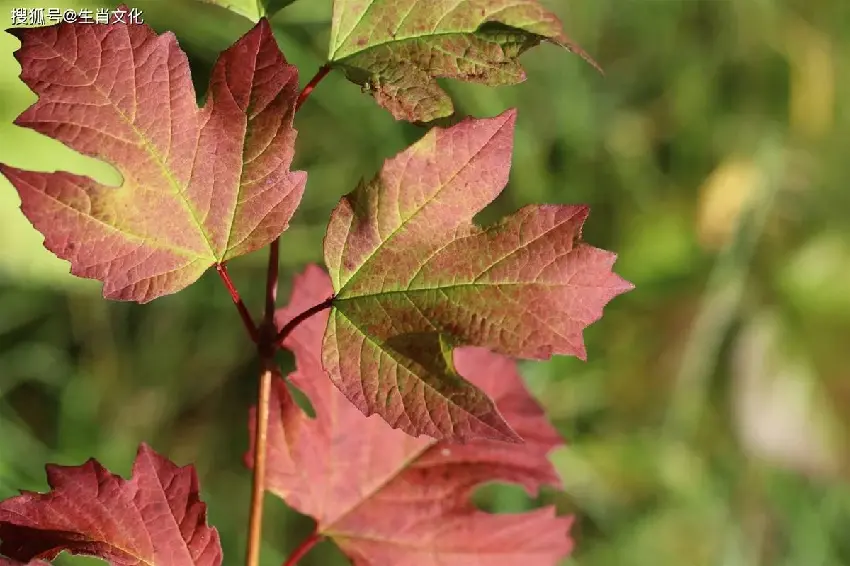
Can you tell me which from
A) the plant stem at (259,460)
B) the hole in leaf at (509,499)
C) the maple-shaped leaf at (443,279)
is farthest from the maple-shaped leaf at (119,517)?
the hole in leaf at (509,499)

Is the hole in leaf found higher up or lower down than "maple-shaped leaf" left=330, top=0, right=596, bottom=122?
lower down

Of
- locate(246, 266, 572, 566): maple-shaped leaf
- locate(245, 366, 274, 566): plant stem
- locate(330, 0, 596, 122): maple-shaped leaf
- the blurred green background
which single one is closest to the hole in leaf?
the blurred green background

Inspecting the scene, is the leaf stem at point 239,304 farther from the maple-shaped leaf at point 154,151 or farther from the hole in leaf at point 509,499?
the hole in leaf at point 509,499

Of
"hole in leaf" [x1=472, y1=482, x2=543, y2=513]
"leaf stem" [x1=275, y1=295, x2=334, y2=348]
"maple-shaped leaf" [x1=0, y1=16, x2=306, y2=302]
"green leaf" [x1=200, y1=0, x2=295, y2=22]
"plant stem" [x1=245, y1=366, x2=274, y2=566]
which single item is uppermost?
"green leaf" [x1=200, y1=0, x2=295, y2=22]

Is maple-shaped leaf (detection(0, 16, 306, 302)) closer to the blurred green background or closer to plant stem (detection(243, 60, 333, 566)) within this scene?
plant stem (detection(243, 60, 333, 566))

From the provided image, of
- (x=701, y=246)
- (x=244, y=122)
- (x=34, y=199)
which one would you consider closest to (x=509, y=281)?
(x=244, y=122)

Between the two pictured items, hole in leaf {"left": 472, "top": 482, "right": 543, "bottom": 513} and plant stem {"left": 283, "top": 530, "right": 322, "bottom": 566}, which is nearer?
plant stem {"left": 283, "top": 530, "right": 322, "bottom": 566}

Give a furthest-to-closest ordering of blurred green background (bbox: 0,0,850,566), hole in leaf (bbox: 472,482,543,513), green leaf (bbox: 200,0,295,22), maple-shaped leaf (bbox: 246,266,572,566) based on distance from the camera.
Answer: blurred green background (bbox: 0,0,850,566) → hole in leaf (bbox: 472,482,543,513) → maple-shaped leaf (bbox: 246,266,572,566) → green leaf (bbox: 200,0,295,22)

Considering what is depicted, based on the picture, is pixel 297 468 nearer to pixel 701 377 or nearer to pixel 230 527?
pixel 230 527
